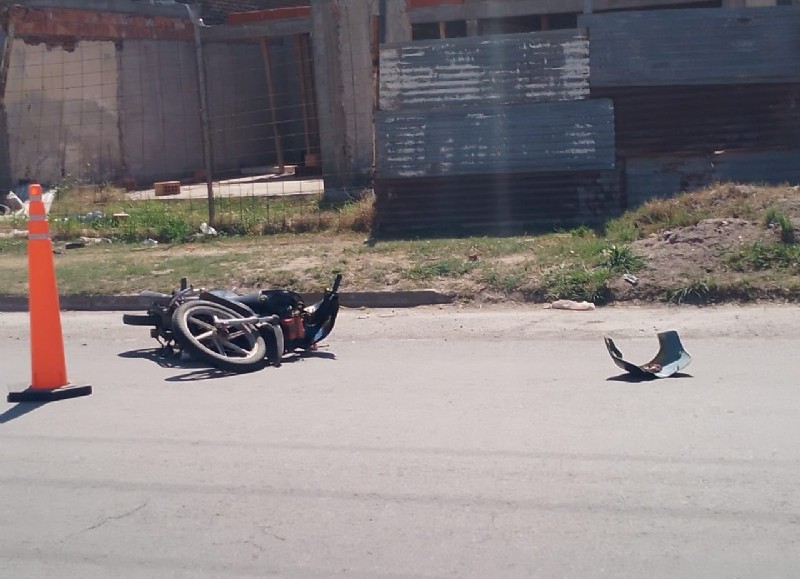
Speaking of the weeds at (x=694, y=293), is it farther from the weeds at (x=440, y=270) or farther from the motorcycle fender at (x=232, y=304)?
the motorcycle fender at (x=232, y=304)

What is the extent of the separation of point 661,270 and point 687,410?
15.4 ft

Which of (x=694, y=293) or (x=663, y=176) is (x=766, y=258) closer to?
(x=694, y=293)

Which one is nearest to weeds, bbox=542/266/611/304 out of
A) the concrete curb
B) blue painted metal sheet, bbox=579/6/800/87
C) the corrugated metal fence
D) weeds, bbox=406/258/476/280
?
weeds, bbox=406/258/476/280

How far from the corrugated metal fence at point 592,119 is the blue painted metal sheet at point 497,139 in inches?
0.6

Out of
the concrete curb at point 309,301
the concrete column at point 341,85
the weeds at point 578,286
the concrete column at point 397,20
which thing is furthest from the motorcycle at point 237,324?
the concrete column at point 397,20

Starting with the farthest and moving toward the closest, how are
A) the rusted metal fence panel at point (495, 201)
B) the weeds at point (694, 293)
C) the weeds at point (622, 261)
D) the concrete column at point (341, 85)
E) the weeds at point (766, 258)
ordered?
the concrete column at point (341, 85)
the rusted metal fence panel at point (495, 201)
the weeds at point (622, 261)
the weeds at point (766, 258)
the weeds at point (694, 293)

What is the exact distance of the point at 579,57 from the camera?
48.1 feet

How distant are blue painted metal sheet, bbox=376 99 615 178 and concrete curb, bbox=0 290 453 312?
3760 mm

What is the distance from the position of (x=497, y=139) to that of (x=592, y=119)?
4.41 feet

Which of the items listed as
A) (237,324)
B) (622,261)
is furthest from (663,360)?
(622,261)

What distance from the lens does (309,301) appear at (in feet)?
38.3

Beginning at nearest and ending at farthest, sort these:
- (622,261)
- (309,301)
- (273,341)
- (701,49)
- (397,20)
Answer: (273,341) → (622,261) → (309,301) → (701,49) → (397,20)

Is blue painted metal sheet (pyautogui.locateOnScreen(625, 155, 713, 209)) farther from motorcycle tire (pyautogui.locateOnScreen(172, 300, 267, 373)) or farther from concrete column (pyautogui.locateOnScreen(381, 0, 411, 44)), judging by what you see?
motorcycle tire (pyautogui.locateOnScreen(172, 300, 267, 373))

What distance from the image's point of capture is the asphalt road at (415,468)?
4555 millimetres
